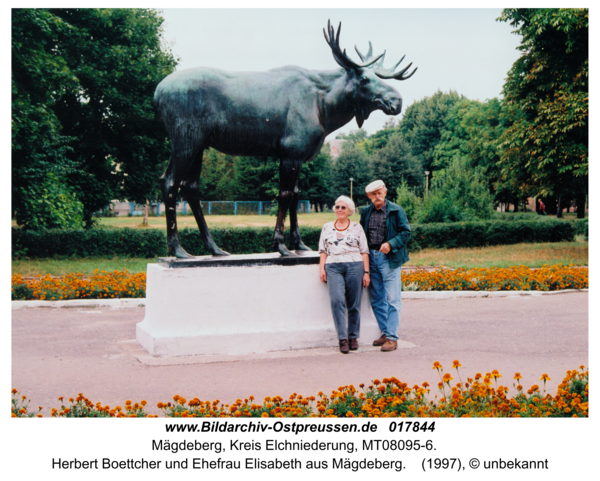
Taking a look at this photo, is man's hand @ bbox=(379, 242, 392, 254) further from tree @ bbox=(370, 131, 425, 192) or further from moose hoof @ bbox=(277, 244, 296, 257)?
tree @ bbox=(370, 131, 425, 192)

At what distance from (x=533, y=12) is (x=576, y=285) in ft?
37.3

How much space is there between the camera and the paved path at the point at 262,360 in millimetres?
5137

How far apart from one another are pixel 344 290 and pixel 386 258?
2.12 ft

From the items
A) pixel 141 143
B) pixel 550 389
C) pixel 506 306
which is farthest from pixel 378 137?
pixel 550 389

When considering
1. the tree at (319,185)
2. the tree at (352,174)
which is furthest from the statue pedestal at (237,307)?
the tree at (352,174)

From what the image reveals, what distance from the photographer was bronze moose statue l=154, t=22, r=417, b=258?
6.46m

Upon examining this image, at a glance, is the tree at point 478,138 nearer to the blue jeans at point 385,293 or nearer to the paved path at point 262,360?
the paved path at point 262,360

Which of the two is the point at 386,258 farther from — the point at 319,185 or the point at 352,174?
the point at 352,174

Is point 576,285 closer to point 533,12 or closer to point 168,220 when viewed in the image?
point 168,220

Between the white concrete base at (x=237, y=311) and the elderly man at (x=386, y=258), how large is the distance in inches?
10.0

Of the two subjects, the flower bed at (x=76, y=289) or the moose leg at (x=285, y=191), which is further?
the flower bed at (x=76, y=289)

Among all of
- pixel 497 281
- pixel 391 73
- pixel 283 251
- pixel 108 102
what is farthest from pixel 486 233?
pixel 283 251

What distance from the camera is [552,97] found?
19.7m

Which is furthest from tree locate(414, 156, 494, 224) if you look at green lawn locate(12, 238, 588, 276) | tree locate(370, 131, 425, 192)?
tree locate(370, 131, 425, 192)
